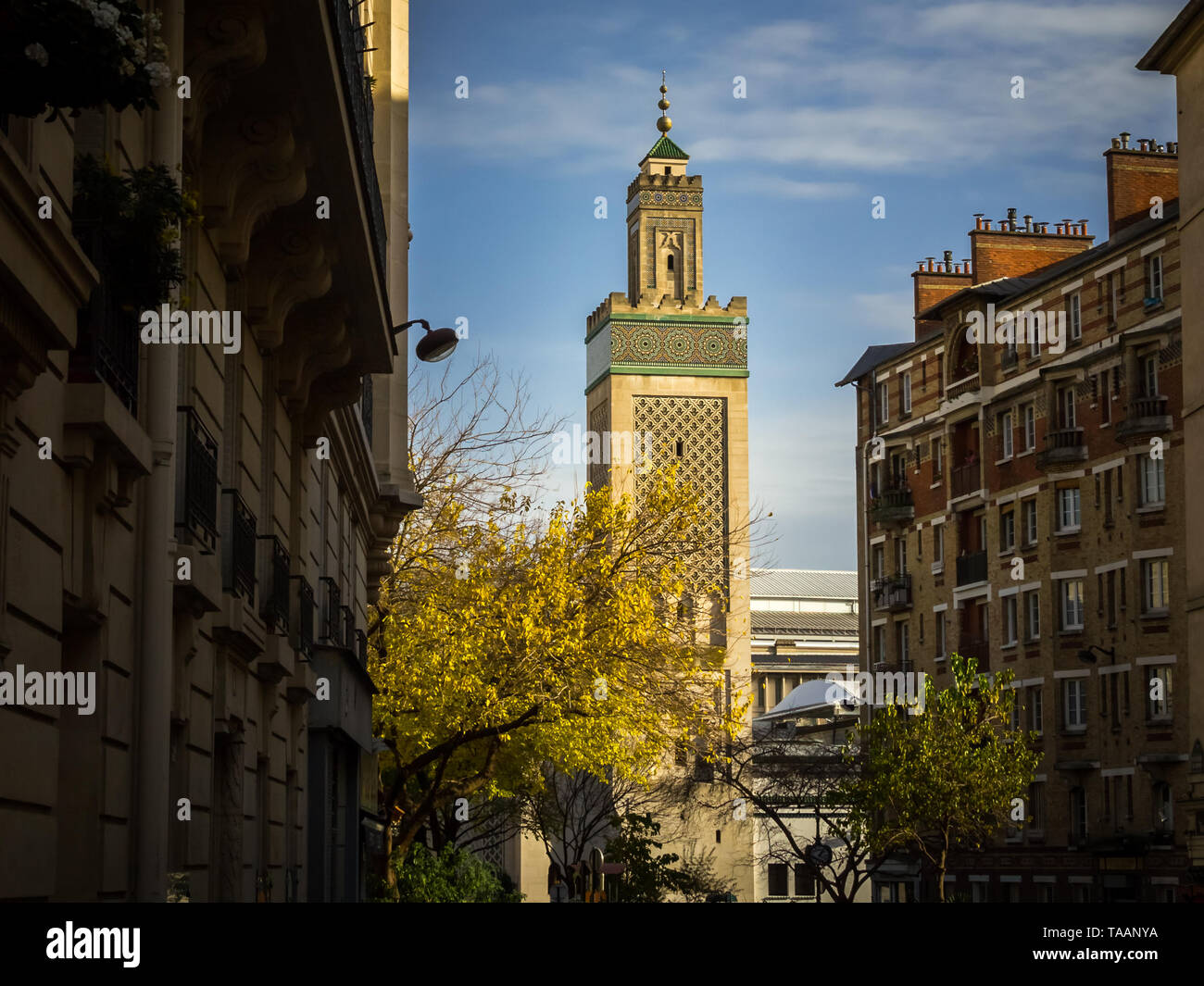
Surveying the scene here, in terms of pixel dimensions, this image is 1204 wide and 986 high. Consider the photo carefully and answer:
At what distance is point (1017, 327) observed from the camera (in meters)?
59.6

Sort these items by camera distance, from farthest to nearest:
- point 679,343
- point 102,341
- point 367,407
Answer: point 679,343 < point 367,407 < point 102,341

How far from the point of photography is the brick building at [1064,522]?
5072 centimetres

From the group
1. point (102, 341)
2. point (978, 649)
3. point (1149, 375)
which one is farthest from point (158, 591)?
point (978, 649)

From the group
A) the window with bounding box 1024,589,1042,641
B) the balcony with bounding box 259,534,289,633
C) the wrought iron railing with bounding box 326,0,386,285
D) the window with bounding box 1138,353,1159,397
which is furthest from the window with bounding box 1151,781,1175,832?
the balcony with bounding box 259,534,289,633

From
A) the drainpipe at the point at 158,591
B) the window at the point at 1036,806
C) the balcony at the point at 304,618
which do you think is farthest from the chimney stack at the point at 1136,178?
the drainpipe at the point at 158,591

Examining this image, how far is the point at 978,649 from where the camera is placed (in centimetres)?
6075

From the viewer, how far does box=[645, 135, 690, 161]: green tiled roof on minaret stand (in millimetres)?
90438

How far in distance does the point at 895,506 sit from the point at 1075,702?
43.9ft

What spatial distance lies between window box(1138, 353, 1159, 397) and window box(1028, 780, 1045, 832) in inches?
489

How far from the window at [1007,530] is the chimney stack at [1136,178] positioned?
9562 millimetres

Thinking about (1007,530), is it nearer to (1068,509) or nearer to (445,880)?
(1068,509)

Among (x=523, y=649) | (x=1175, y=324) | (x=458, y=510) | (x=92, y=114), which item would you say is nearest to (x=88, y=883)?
(x=92, y=114)
